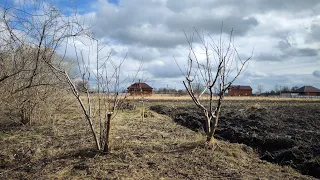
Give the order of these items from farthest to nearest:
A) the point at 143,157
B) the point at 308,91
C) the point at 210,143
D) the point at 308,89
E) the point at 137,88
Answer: the point at 308,89 → the point at 308,91 → the point at 137,88 → the point at 210,143 → the point at 143,157

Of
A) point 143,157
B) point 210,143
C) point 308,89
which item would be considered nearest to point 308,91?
point 308,89

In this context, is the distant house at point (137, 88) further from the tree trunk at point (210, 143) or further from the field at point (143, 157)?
the tree trunk at point (210, 143)

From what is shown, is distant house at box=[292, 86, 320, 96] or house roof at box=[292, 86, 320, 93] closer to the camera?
distant house at box=[292, 86, 320, 96]

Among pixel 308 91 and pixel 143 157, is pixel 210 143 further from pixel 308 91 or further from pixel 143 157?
pixel 308 91

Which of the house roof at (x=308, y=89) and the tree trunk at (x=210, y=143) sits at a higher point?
the house roof at (x=308, y=89)

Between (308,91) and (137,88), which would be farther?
(308,91)

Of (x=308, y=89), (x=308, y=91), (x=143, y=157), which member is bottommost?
(x=143, y=157)

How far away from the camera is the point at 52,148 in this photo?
7016 millimetres

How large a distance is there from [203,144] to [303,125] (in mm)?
7813

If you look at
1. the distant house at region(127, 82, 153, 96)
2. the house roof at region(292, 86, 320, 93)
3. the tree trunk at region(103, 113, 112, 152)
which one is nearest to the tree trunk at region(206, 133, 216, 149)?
the tree trunk at region(103, 113, 112, 152)

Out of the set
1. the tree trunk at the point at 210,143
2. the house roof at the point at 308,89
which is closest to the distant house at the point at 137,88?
the tree trunk at the point at 210,143

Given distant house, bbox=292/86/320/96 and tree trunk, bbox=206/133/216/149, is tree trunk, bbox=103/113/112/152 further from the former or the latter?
distant house, bbox=292/86/320/96

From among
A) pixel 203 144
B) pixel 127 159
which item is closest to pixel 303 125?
pixel 203 144

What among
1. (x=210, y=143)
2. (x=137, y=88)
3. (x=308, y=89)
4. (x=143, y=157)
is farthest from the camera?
(x=308, y=89)
